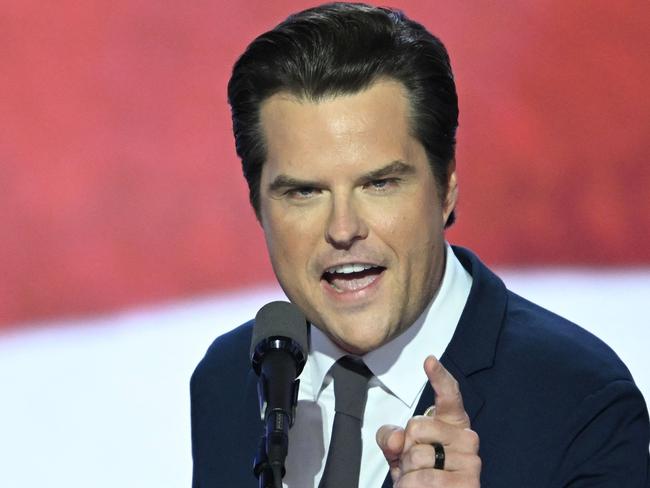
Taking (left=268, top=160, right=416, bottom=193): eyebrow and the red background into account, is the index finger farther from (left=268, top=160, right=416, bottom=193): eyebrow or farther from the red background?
the red background

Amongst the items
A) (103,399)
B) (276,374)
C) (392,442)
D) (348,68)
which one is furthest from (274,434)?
(103,399)

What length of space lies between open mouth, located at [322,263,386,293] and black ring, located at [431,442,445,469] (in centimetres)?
40

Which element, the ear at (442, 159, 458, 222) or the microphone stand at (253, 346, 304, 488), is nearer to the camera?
the microphone stand at (253, 346, 304, 488)

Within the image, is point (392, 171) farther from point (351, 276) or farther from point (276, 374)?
point (276, 374)

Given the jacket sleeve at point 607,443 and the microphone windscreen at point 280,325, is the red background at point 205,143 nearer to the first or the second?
the jacket sleeve at point 607,443

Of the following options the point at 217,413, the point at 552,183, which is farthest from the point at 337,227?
the point at 552,183

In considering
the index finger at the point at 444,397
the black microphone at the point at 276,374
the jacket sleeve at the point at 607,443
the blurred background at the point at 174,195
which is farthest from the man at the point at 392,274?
the blurred background at the point at 174,195

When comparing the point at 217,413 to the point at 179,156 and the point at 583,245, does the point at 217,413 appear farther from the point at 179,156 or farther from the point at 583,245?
the point at 583,245

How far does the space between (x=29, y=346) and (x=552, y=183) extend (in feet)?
3.71

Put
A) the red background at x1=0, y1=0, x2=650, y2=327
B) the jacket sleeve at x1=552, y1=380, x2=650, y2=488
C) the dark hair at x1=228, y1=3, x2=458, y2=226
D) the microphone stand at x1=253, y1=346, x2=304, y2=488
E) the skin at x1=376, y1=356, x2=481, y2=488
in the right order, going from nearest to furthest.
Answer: the microphone stand at x1=253, y1=346, x2=304, y2=488 → the skin at x1=376, y1=356, x2=481, y2=488 → the jacket sleeve at x1=552, y1=380, x2=650, y2=488 → the dark hair at x1=228, y1=3, x2=458, y2=226 → the red background at x1=0, y1=0, x2=650, y2=327

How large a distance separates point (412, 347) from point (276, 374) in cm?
56

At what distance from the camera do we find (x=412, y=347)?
2.16 metres

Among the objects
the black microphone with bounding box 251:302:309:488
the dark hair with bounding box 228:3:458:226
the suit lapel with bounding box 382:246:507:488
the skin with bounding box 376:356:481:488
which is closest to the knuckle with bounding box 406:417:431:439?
the skin with bounding box 376:356:481:488

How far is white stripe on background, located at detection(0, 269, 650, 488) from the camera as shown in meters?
2.71
